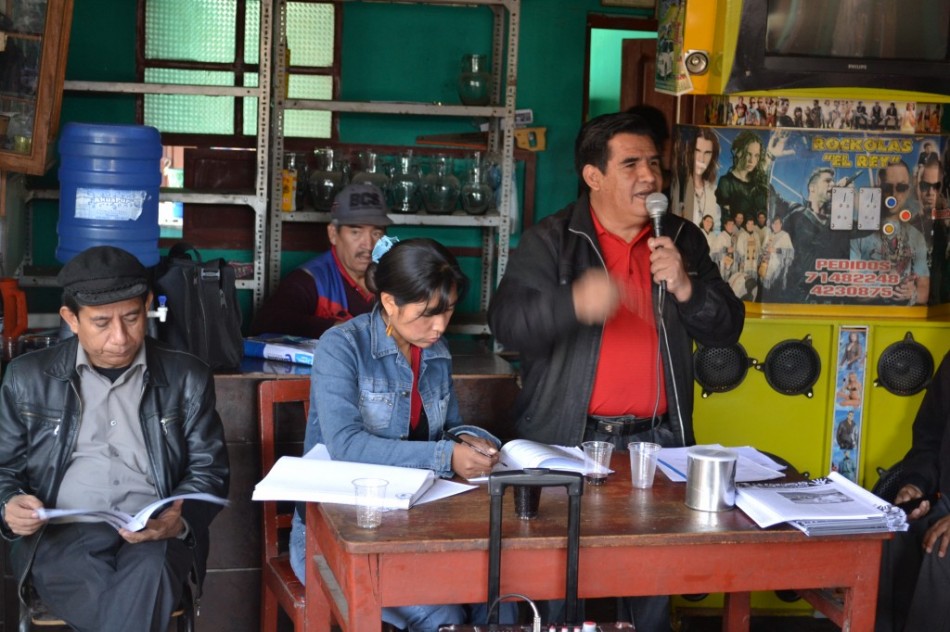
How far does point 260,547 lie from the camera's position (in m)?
3.82

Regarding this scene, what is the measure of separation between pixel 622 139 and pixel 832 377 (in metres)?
1.51

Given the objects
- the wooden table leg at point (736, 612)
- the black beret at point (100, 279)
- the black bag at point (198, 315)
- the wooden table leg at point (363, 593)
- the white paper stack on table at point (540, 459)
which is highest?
the black beret at point (100, 279)

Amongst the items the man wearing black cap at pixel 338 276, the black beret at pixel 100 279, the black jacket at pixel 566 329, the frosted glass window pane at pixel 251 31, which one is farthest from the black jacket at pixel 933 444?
the frosted glass window pane at pixel 251 31

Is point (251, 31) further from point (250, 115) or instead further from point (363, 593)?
point (363, 593)

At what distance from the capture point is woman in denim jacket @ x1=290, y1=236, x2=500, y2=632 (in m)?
2.73

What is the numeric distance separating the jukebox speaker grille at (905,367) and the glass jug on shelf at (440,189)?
1.98 metres

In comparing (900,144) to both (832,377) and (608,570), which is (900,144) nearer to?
(832,377)

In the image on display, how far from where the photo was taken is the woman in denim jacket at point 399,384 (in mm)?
2732

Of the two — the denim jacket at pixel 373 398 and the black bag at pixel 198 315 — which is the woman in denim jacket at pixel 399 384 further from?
the black bag at pixel 198 315

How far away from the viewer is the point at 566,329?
307 cm

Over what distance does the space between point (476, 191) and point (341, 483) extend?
2.85 meters

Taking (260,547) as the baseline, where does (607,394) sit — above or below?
above

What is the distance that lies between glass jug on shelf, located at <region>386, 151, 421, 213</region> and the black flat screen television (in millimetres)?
1671

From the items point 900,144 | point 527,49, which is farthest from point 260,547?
point 527,49
